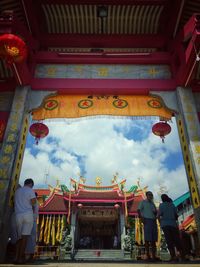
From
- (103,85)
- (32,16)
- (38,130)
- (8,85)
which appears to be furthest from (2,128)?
(32,16)

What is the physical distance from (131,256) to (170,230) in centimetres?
1185

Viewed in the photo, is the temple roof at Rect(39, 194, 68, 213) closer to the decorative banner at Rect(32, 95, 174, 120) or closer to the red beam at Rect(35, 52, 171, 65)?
the decorative banner at Rect(32, 95, 174, 120)

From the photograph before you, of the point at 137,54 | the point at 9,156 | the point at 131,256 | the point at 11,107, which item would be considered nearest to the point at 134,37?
the point at 137,54

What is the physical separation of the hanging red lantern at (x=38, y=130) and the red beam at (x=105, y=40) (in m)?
2.42

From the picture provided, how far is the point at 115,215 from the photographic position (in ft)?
66.4

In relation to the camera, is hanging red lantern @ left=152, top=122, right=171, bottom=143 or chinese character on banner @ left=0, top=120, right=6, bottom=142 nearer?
chinese character on banner @ left=0, top=120, right=6, bottom=142

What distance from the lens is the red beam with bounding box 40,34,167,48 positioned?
7.13 metres

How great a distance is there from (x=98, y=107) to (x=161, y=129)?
6.76ft

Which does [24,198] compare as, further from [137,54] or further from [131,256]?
[131,256]

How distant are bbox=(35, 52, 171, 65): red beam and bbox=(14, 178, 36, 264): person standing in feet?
12.2

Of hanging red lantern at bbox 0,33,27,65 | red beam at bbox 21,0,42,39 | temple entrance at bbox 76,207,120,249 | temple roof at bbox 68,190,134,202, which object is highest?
red beam at bbox 21,0,42,39

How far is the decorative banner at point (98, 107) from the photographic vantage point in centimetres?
684

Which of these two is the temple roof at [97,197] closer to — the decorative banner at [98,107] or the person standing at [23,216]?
the decorative banner at [98,107]

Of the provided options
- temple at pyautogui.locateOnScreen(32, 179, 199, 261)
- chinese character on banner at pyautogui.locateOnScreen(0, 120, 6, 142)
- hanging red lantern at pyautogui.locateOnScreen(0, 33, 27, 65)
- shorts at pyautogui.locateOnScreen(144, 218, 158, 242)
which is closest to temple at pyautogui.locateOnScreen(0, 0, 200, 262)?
chinese character on banner at pyautogui.locateOnScreen(0, 120, 6, 142)
